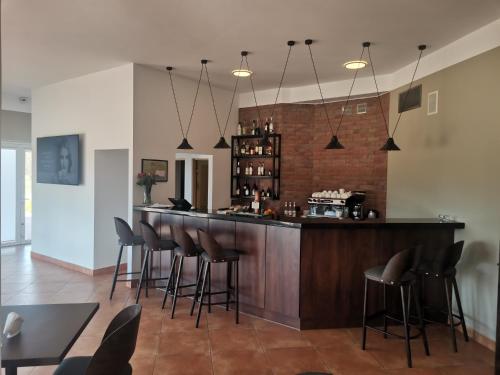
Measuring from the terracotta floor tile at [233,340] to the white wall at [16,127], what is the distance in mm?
6609

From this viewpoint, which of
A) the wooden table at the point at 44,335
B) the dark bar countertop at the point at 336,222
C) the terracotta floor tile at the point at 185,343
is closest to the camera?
the wooden table at the point at 44,335

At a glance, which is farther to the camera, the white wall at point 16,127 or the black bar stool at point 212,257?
the white wall at point 16,127

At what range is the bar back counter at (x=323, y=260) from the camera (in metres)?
3.76

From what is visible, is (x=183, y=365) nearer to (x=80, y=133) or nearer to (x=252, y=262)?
(x=252, y=262)

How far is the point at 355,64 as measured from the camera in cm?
494

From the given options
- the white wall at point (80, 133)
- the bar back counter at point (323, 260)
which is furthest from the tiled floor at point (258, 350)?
the white wall at point (80, 133)

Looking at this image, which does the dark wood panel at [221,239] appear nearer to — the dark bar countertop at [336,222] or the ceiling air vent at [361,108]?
the dark bar countertop at [336,222]

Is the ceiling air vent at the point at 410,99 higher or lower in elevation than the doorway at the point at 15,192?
higher

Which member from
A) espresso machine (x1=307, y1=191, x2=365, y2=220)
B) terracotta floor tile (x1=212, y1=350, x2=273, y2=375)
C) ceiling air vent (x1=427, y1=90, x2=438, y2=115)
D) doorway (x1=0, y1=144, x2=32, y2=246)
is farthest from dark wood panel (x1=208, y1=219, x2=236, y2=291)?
Result: doorway (x1=0, y1=144, x2=32, y2=246)

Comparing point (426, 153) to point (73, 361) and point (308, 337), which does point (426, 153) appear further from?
point (73, 361)

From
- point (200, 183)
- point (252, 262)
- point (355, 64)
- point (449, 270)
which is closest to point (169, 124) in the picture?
point (200, 183)

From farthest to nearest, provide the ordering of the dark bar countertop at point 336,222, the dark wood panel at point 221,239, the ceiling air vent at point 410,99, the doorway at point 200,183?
the doorway at point 200,183
the ceiling air vent at point 410,99
the dark wood panel at point 221,239
the dark bar countertop at point 336,222

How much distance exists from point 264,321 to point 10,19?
3.95m

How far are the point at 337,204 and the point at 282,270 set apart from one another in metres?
2.30
